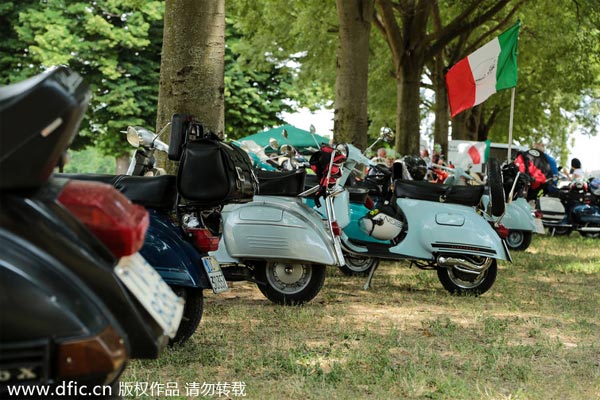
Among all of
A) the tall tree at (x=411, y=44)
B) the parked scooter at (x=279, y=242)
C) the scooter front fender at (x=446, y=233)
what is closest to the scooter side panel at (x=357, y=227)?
the scooter front fender at (x=446, y=233)

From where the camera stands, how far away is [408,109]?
776 inches

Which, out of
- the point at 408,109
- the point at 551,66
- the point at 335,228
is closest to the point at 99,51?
the point at 551,66

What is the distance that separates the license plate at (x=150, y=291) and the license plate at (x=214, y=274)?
2.29 meters

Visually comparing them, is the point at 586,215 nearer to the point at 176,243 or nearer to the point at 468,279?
the point at 468,279

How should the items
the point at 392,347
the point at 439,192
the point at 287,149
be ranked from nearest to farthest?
1. the point at 392,347
2. the point at 287,149
3. the point at 439,192

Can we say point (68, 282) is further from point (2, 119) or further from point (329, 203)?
point (329, 203)

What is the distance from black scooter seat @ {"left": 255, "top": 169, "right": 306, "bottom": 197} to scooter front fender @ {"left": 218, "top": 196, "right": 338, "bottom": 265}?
0.07 m

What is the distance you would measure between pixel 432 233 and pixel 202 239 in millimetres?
3414

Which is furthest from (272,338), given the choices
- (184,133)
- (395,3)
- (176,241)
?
(395,3)

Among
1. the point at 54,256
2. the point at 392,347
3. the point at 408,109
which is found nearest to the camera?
the point at 54,256

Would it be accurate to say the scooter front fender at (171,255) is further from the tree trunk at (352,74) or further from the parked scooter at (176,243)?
the tree trunk at (352,74)

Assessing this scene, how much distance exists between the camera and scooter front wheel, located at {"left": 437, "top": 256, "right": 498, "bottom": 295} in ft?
27.3

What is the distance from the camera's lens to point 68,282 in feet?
7.91

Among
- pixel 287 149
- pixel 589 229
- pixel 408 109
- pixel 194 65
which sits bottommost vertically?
pixel 589 229
